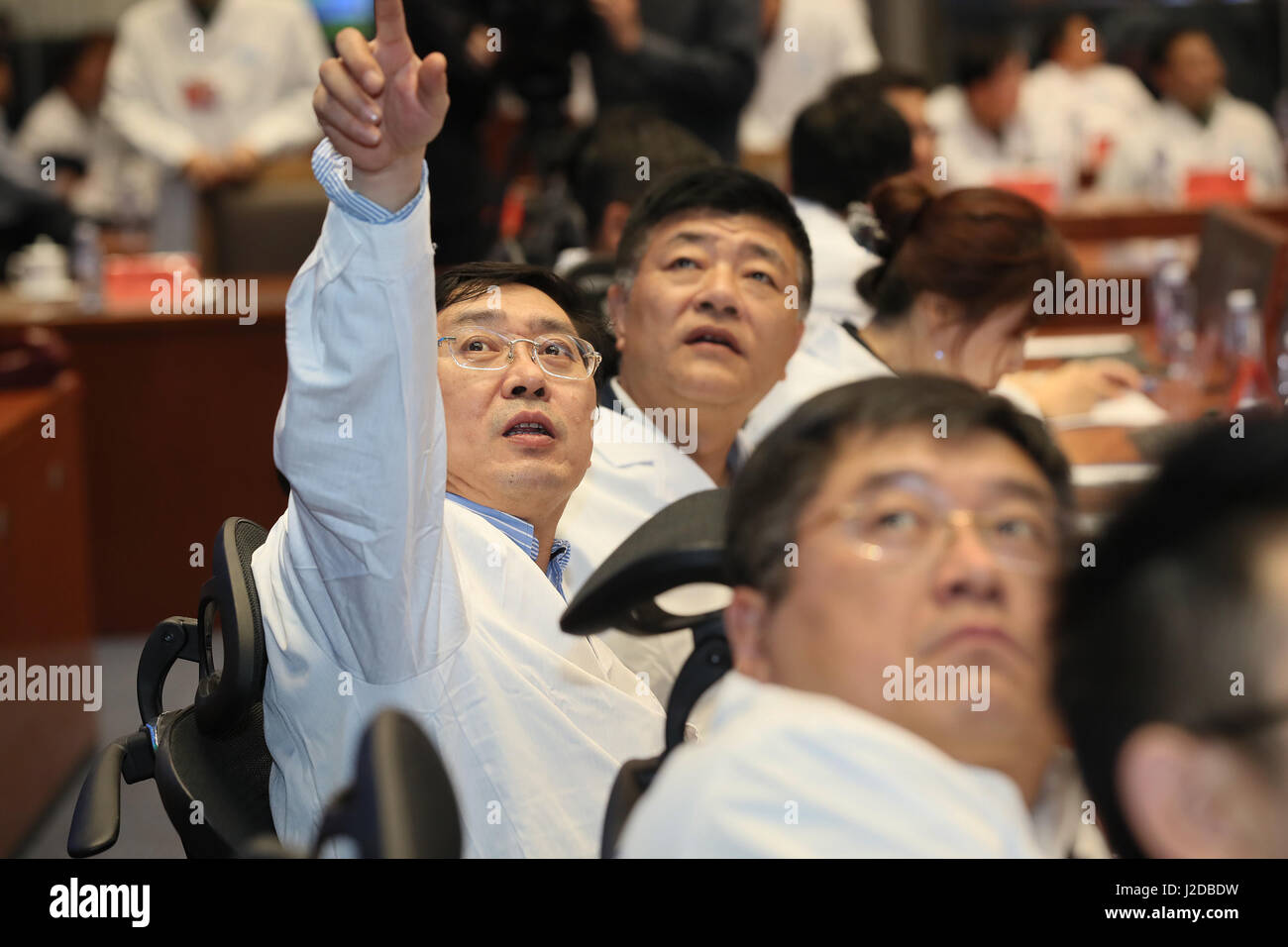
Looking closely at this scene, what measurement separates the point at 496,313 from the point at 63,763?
1.83 m

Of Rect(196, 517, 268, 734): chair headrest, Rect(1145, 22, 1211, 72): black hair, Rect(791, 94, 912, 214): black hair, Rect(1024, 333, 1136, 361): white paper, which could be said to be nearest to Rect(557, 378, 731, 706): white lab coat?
Rect(196, 517, 268, 734): chair headrest

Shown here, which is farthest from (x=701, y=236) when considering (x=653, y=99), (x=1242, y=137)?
(x=1242, y=137)

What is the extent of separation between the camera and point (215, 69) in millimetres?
4824

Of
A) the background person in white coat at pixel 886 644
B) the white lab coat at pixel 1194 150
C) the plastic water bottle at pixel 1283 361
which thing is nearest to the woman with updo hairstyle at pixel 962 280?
the plastic water bottle at pixel 1283 361

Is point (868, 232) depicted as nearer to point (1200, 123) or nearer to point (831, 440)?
point (831, 440)

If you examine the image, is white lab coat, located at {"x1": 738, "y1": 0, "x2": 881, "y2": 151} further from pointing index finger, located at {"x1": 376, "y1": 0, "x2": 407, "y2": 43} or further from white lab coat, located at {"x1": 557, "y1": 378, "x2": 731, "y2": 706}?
pointing index finger, located at {"x1": 376, "y1": 0, "x2": 407, "y2": 43}

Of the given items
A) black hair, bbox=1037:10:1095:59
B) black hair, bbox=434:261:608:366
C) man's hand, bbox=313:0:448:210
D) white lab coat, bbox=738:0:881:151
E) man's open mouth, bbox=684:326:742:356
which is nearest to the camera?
man's hand, bbox=313:0:448:210

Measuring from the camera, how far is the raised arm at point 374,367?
3.32 ft

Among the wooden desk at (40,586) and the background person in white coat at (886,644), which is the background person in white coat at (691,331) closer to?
the background person in white coat at (886,644)

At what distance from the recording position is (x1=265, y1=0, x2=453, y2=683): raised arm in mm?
1011

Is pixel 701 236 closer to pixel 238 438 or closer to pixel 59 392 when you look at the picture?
pixel 59 392

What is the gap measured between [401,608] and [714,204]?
98 centimetres

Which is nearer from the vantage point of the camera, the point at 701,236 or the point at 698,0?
the point at 701,236
